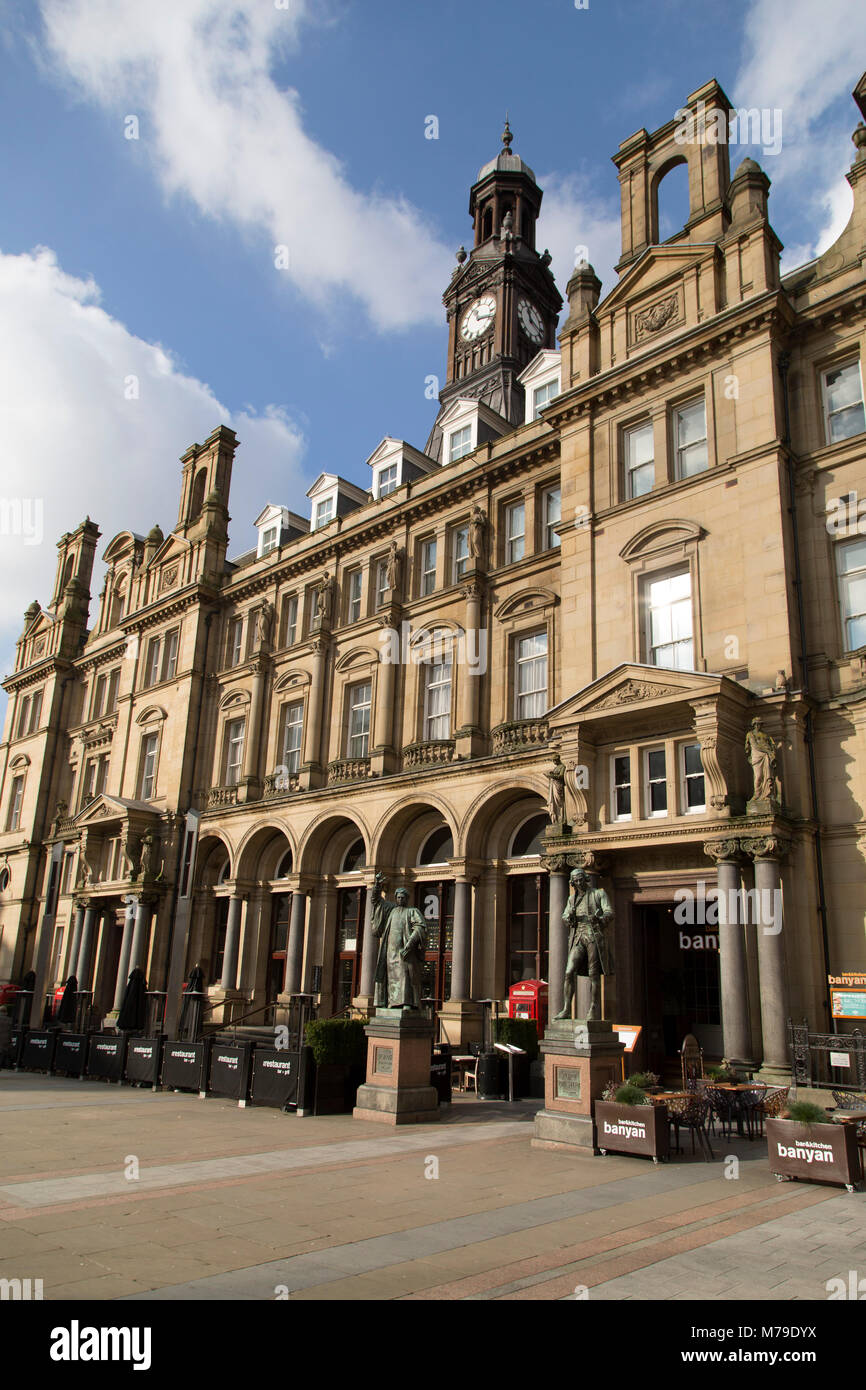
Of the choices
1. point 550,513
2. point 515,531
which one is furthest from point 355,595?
point 550,513

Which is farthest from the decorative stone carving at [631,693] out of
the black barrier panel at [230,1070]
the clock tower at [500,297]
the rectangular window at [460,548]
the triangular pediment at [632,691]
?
the clock tower at [500,297]

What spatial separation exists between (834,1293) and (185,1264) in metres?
4.75

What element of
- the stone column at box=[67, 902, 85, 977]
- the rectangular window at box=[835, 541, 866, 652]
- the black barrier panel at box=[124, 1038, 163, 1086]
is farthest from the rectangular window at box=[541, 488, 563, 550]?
the stone column at box=[67, 902, 85, 977]

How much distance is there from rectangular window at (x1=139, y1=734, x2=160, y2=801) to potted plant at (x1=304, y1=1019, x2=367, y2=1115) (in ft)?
80.2

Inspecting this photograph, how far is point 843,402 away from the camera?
66.5 feet

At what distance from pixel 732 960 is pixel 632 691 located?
5671 mm

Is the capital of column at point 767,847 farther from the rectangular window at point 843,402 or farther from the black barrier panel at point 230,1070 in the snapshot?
the black barrier panel at point 230,1070

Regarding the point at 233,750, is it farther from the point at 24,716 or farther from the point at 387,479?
the point at 24,716

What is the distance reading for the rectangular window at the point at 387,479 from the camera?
33625mm

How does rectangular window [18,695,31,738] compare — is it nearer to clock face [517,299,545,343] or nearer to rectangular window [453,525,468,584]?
rectangular window [453,525,468,584]

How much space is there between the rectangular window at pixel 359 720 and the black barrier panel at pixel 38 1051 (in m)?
12.2

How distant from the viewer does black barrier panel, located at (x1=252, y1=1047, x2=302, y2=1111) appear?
16547mm
